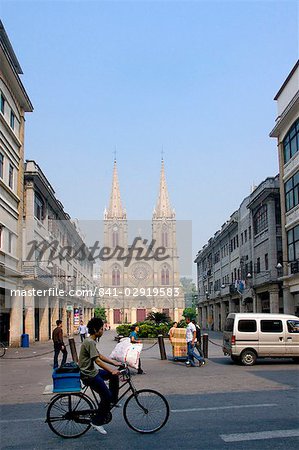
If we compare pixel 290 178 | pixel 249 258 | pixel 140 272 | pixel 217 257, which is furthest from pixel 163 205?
pixel 290 178

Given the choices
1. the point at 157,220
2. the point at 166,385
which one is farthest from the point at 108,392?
the point at 157,220

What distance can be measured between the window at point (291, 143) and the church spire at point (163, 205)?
89.0 meters

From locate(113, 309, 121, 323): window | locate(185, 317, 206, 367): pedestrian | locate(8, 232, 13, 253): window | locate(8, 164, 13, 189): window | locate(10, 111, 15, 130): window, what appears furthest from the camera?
locate(113, 309, 121, 323): window

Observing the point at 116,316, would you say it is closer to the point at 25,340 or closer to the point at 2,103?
the point at 25,340

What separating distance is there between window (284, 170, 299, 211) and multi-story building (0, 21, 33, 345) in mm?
17900

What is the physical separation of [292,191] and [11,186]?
18226 millimetres

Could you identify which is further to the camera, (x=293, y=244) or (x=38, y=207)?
(x=38, y=207)

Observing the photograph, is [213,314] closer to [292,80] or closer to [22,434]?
[292,80]

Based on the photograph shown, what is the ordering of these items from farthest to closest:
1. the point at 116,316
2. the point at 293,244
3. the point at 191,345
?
the point at 116,316 → the point at 293,244 → the point at 191,345

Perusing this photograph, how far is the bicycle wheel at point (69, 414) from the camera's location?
802cm

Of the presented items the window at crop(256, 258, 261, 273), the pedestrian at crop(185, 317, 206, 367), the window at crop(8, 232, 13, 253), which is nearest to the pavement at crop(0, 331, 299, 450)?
the pedestrian at crop(185, 317, 206, 367)

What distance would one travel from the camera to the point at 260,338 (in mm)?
20125

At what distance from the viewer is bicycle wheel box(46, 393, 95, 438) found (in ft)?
26.3

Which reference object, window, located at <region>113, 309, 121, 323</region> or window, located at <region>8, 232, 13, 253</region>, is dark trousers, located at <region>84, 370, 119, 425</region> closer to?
window, located at <region>8, 232, 13, 253</region>
